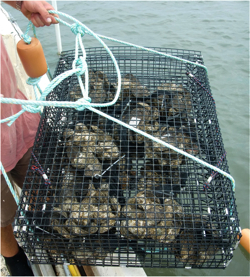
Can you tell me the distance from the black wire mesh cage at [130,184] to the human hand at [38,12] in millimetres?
596

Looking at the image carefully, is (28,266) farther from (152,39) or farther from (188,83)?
(152,39)

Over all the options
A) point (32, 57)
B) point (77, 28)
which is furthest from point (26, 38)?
point (77, 28)

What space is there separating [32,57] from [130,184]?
37.5 inches

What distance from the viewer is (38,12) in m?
1.36

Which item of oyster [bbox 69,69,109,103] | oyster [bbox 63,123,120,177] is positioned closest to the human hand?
oyster [bbox 69,69,109,103]

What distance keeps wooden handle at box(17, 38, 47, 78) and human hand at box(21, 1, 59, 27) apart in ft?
0.43

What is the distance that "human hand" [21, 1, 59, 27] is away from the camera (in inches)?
52.2

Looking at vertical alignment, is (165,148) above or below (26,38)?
below

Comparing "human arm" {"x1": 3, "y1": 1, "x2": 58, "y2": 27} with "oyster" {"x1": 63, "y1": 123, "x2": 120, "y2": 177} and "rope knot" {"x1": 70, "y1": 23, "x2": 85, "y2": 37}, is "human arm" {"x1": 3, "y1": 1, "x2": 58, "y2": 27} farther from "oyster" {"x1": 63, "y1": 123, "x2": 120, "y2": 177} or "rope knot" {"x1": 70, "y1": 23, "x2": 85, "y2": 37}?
"oyster" {"x1": 63, "y1": 123, "x2": 120, "y2": 177}

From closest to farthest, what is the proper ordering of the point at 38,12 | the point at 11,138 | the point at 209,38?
the point at 38,12 < the point at 11,138 < the point at 209,38

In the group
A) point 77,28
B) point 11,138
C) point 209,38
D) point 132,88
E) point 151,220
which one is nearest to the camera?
point 151,220

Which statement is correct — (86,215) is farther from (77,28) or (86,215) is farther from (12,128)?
(77,28)

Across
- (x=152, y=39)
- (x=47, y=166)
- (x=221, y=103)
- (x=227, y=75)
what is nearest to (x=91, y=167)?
(x=47, y=166)

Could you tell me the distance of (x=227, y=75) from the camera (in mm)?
4082
